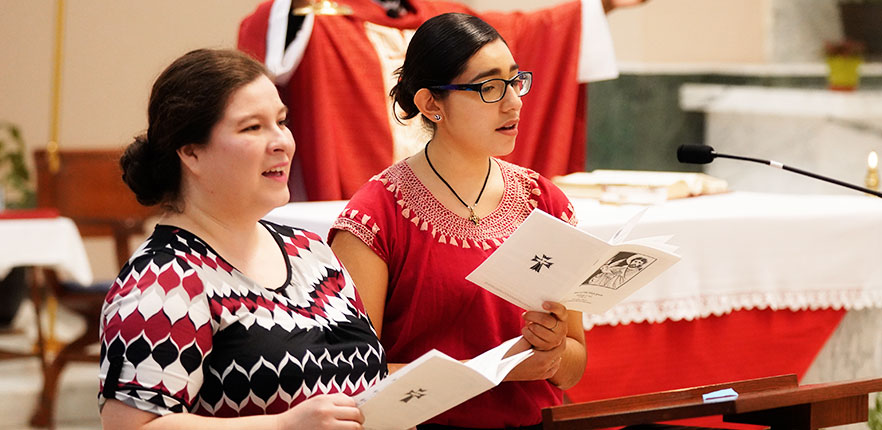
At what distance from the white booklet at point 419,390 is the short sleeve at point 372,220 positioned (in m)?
0.65

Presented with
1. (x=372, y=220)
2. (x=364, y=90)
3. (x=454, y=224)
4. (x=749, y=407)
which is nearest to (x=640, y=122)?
(x=364, y=90)

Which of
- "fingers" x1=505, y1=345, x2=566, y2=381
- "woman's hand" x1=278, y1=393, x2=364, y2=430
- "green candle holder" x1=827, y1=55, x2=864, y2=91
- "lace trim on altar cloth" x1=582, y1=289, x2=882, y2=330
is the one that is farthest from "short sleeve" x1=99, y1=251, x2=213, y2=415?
"green candle holder" x1=827, y1=55, x2=864, y2=91

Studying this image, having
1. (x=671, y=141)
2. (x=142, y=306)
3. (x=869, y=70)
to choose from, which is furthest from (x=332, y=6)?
(x=869, y=70)

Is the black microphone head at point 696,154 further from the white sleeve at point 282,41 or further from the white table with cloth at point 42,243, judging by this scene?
the white table with cloth at point 42,243

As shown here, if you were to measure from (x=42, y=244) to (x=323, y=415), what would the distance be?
4.35 metres

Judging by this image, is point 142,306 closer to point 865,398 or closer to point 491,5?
point 865,398

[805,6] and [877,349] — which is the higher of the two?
[805,6]

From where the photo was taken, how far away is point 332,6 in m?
3.89

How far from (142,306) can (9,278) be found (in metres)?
5.71

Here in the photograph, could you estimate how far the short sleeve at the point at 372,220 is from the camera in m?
2.42

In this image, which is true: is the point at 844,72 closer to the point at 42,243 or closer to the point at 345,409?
the point at 42,243

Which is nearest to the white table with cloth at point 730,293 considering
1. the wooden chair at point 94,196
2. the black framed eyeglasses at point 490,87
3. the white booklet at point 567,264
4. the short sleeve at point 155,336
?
the black framed eyeglasses at point 490,87

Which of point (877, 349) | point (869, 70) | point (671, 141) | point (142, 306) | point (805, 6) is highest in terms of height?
point (805, 6)

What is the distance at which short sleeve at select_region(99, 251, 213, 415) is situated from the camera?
1671 mm
